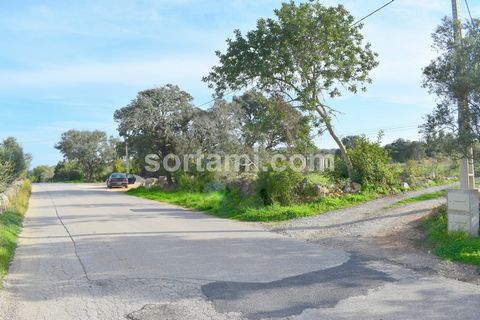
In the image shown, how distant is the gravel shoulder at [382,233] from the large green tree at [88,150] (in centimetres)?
6431

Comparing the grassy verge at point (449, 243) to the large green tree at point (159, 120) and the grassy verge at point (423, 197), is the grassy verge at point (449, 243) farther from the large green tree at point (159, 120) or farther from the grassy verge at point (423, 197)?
the large green tree at point (159, 120)

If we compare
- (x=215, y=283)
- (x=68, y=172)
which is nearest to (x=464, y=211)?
(x=215, y=283)

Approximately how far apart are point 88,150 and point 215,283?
7061 centimetres

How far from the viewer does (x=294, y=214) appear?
14.6 metres

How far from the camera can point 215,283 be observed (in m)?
6.99

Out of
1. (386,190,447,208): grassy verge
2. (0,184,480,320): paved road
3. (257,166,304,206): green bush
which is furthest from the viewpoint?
(257,166,304,206): green bush

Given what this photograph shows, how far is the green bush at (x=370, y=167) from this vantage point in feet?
59.3

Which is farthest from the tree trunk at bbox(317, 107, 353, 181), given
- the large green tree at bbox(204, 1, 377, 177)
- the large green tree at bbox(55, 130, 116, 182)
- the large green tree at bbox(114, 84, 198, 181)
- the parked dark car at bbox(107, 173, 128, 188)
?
the large green tree at bbox(55, 130, 116, 182)

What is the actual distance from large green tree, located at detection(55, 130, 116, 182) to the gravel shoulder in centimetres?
6431

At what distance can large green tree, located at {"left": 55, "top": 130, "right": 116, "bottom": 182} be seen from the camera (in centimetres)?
7381

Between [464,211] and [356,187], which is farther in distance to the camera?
[356,187]

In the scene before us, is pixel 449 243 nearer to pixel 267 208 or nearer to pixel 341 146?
pixel 267 208

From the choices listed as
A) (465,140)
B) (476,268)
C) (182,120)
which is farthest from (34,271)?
(182,120)

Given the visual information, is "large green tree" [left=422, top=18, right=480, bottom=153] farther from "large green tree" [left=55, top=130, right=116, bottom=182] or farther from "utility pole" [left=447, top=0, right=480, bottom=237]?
Result: "large green tree" [left=55, top=130, right=116, bottom=182]
